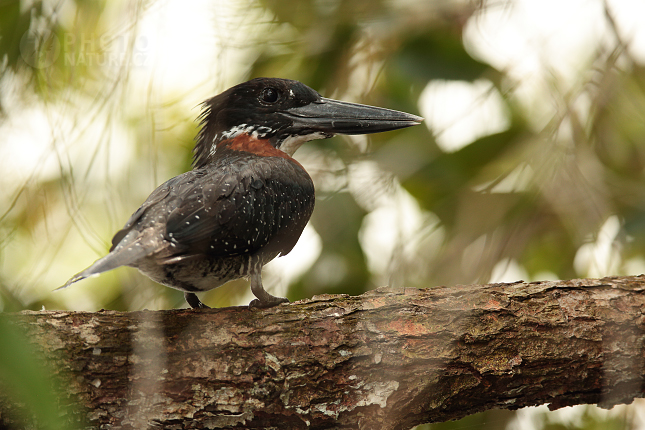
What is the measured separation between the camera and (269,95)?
11.7ft

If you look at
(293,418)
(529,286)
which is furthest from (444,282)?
(293,418)

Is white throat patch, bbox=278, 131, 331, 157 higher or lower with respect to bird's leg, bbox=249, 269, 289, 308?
higher

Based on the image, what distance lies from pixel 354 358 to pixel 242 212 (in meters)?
0.92

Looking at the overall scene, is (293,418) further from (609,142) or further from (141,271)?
(609,142)

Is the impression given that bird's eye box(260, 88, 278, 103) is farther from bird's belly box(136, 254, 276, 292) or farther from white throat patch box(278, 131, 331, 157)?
bird's belly box(136, 254, 276, 292)

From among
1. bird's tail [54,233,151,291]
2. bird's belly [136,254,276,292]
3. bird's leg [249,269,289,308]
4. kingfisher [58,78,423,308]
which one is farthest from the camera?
bird's leg [249,269,289,308]

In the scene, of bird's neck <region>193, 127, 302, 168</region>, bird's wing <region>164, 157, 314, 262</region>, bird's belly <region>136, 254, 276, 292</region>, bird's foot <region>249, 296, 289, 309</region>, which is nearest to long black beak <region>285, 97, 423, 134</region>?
bird's neck <region>193, 127, 302, 168</region>

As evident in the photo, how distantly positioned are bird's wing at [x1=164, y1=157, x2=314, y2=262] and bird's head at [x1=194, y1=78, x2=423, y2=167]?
443 millimetres

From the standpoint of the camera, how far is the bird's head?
355cm

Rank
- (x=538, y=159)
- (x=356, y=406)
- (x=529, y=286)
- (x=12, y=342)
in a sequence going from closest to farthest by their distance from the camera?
1. (x=12, y=342)
2. (x=356, y=406)
3. (x=529, y=286)
4. (x=538, y=159)

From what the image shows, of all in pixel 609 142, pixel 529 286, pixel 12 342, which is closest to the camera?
pixel 12 342

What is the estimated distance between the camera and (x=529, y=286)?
2822 mm

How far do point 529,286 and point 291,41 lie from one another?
2.49m

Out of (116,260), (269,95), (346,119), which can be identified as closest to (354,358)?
(116,260)
